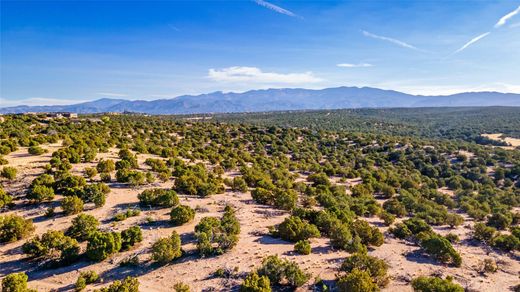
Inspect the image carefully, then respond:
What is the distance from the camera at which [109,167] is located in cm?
2766

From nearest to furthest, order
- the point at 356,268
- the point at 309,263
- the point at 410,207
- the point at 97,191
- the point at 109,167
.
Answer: the point at 356,268 < the point at 309,263 < the point at 97,191 < the point at 109,167 < the point at 410,207

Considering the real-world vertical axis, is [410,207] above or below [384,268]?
below

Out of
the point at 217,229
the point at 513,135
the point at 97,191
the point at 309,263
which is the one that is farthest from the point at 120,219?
the point at 513,135

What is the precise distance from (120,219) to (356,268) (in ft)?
46.7

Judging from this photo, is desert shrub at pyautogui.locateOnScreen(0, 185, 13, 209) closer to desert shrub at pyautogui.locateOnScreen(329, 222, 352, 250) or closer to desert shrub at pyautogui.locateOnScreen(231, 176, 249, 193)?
desert shrub at pyautogui.locateOnScreen(231, 176, 249, 193)

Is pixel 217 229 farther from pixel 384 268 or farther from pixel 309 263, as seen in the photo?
pixel 384 268

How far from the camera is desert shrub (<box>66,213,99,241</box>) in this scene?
1694cm

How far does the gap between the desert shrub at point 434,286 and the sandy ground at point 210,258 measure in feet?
4.16

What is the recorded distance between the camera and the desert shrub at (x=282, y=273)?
44.5 feet

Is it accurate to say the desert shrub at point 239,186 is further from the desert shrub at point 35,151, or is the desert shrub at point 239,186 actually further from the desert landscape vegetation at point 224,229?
the desert shrub at point 35,151

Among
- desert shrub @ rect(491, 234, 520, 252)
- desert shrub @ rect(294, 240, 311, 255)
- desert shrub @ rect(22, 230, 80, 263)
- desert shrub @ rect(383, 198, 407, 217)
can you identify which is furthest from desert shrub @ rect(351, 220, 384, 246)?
desert shrub @ rect(22, 230, 80, 263)

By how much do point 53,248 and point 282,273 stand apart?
1141 centimetres

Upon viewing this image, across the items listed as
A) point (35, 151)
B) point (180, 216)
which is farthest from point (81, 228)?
point (35, 151)

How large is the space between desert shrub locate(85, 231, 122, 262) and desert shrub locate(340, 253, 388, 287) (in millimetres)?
11376
